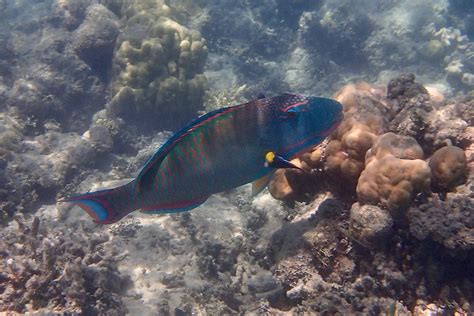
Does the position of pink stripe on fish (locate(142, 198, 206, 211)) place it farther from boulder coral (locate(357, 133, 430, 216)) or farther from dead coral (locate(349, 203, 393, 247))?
boulder coral (locate(357, 133, 430, 216))

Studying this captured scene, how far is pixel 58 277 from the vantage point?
438cm

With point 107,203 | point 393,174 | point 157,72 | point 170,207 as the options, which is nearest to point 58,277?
point 107,203

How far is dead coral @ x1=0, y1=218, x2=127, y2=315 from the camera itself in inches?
163

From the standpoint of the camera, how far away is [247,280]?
455 centimetres

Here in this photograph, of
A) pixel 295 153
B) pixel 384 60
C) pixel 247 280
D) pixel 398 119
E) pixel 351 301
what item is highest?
pixel 295 153

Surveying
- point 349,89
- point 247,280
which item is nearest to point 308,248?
point 247,280

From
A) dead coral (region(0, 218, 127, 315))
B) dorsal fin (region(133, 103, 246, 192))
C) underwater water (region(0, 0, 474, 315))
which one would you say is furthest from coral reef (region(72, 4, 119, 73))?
dorsal fin (region(133, 103, 246, 192))

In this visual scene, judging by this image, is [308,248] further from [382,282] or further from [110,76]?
[110,76]

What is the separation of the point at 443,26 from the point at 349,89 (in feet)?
51.0

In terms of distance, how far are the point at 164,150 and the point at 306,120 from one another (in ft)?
3.46

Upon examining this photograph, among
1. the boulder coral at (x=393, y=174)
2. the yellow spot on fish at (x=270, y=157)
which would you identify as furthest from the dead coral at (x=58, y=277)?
the boulder coral at (x=393, y=174)

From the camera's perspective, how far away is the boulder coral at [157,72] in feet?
30.7

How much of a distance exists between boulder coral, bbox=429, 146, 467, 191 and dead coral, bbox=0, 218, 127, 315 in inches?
155

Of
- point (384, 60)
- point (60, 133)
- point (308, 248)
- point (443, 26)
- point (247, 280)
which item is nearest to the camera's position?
point (308, 248)
